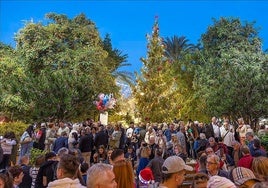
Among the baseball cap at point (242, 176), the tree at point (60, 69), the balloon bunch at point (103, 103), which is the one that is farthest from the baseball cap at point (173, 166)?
the balloon bunch at point (103, 103)

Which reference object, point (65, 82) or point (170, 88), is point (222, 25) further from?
point (65, 82)

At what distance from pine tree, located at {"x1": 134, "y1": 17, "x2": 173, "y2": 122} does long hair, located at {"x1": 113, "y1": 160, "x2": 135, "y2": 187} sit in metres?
32.7

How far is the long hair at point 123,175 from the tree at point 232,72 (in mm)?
25907

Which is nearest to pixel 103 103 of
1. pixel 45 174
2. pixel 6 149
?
pixel 6 149

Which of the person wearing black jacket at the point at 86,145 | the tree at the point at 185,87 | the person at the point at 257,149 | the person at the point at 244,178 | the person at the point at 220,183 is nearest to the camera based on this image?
the person at the point at 220,183

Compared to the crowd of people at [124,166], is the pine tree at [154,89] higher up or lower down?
higher up

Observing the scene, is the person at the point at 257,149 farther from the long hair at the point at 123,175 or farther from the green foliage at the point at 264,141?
the green foliage at the point at 264,141

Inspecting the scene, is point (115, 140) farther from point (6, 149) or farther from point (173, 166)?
point (173, 166)

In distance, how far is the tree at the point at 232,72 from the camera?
98.5 feet

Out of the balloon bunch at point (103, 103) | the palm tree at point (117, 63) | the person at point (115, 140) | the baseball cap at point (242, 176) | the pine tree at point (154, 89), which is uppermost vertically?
the palm tree at point (117, 63)

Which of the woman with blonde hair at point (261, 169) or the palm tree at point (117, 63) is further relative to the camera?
the palm tree at point (117, 63)

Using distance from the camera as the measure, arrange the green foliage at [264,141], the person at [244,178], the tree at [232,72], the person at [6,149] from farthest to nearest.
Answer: the tree at [232,72] < the green foliage at [264,141] < the person at [6,149] < the person at [244,178]

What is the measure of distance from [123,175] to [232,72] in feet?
89.7

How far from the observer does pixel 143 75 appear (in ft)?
131
